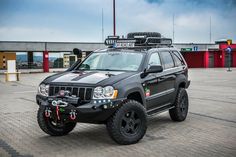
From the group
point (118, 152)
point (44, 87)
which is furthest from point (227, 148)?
point (44, 87)

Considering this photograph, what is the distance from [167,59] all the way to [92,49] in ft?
142

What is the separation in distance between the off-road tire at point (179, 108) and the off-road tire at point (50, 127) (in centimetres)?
241

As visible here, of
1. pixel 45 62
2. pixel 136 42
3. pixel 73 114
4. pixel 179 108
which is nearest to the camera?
pixel 73 114

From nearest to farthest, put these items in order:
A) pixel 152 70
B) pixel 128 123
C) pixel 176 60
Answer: pixel 128 123
pixel 152 70
pixel 176 60

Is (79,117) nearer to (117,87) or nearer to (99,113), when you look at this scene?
(99,113)

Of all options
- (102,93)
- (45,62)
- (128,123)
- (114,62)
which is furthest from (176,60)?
(45,62)

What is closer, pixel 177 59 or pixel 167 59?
pixel 167 59

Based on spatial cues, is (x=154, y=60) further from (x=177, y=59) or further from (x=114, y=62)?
(x=177, y=59)

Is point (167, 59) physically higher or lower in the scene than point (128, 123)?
higher

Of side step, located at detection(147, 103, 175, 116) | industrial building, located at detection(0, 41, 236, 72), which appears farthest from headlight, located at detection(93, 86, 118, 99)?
industrial building, located at detection(0, 41, 236, 72)

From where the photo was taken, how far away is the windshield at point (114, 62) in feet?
23.3

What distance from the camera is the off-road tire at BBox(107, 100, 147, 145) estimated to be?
6027 mm

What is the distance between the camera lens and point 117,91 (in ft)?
20.0

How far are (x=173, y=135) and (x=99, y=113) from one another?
1.82m
